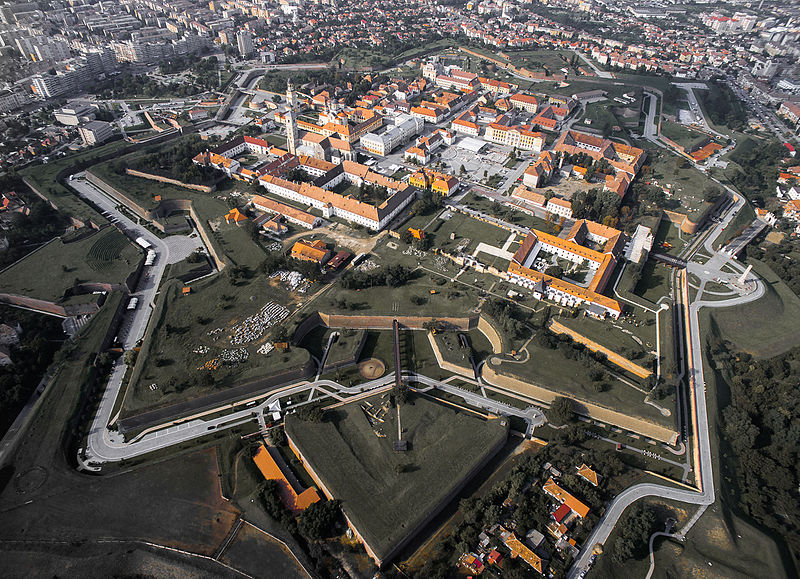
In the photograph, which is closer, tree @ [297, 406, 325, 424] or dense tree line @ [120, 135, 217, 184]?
tree @ [297, 406, 325, 424]

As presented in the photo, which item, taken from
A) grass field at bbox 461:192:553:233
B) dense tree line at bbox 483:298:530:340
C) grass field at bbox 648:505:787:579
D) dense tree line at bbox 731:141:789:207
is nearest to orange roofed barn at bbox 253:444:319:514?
grass field at bbox 648:505:787:579

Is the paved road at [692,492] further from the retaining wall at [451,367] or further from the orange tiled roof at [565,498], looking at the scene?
the retaining wall at [451,367]

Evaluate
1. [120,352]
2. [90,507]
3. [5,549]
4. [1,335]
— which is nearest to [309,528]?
[90,507]

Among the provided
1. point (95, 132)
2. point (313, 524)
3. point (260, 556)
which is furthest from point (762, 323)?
point (95, 132)

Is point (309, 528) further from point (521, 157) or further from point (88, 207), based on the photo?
point (521, 157)

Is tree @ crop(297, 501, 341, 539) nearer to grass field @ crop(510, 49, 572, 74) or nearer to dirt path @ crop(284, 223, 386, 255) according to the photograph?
dirt path @ crop(284, 223, 386, 255)

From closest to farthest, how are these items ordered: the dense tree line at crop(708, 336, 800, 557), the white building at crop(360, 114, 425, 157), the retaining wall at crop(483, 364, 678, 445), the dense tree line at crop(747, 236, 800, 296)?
the dense tree line at crop(708, 336, 800, 557), the retaining wall at crop(483, 364, 678, 445), the dense tree line at crop(747, 236, 800, 296), the white building at crop(360, 114, 425, 157)

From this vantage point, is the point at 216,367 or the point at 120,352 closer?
the point at 216,367
